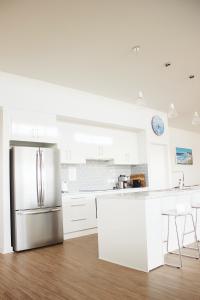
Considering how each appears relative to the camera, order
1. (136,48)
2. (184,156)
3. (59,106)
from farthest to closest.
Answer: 1. (184,156)
2. (59,106)
3. (136,48)

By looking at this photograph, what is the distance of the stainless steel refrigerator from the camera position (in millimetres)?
4297

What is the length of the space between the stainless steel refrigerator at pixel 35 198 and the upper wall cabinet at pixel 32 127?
22cm

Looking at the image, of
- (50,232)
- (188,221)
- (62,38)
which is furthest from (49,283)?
(62,38)

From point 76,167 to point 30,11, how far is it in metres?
3.64

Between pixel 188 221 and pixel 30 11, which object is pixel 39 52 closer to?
pixel 30 11

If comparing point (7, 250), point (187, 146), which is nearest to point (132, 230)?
point (7, 250)

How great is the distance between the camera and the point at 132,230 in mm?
3316

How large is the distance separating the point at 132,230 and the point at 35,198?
1.89 meters

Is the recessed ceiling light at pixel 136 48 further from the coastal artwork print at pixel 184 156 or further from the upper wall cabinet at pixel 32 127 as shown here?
the coastal artwork print at pixel 184 156

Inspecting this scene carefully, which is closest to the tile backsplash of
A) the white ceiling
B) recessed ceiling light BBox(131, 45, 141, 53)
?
the white ceiling

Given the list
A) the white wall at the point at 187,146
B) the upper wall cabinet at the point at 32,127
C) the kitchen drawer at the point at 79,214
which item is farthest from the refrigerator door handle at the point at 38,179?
the white wall at the point at 187,146

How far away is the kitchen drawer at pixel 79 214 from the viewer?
5.09 meters

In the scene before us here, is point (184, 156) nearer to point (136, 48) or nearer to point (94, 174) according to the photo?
point (94, 174)

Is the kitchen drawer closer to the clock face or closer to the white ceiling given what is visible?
the white ceiling
